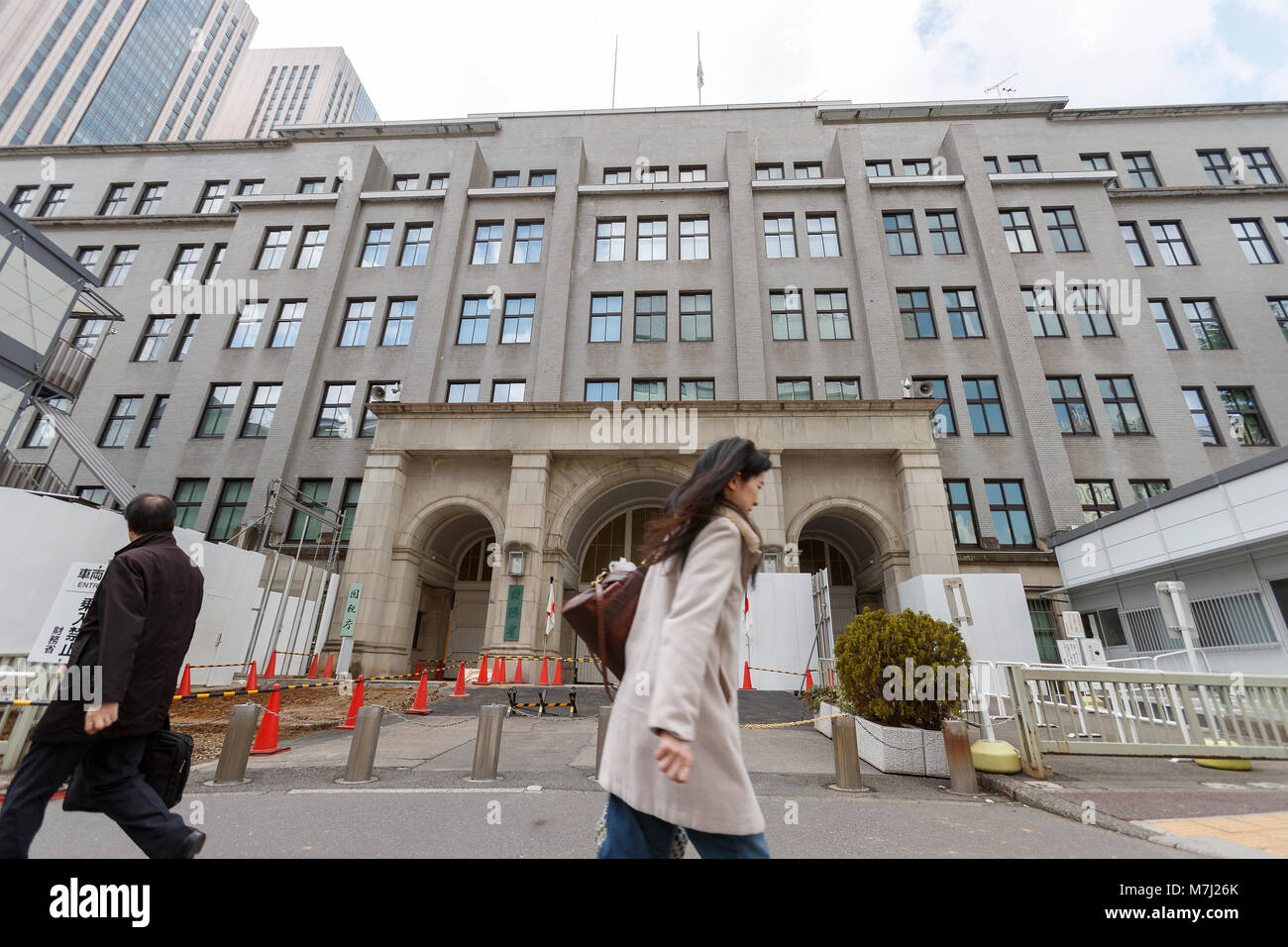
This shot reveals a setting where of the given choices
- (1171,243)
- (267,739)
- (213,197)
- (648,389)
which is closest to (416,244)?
(213,197)

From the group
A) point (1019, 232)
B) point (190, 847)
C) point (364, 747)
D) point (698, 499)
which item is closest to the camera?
point (698, 499)

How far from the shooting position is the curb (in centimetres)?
371

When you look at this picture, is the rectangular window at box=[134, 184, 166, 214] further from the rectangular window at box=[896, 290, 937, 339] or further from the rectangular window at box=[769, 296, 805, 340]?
the rectangular window at box=[896, 290, 937, 339]

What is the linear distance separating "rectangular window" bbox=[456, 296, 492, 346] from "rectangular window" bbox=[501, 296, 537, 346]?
80cm

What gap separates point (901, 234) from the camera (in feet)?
80.5

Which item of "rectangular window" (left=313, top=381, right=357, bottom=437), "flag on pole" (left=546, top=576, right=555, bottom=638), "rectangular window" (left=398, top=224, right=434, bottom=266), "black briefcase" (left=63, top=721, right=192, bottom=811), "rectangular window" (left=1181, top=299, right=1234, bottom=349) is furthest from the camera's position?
"rectangular window" (left=398, top=224, right=434, bottom=266)

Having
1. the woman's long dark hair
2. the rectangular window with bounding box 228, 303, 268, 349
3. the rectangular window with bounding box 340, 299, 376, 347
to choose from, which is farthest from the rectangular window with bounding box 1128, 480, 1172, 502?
the rectangular window with bounding box 228, 303, 268, 349

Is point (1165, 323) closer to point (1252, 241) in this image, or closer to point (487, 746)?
point (1252, 241)

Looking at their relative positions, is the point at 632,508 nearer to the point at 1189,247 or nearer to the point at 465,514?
the point at 465,514

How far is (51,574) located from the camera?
32.3ft

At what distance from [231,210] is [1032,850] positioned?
37.6m

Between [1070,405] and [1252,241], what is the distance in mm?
13406

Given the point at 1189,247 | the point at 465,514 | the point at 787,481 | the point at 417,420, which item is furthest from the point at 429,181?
the point at 1189,247

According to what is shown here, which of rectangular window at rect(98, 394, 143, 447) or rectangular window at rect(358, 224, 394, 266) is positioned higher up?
rectangular window at rect(358, 224, 394, 266)
